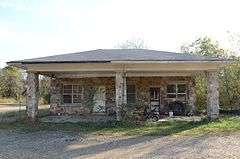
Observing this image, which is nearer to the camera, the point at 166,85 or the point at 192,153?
the point at 192,153

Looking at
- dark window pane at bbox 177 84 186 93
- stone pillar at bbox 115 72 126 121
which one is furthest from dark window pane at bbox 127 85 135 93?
stone pillar at bbox 115 72 126 121

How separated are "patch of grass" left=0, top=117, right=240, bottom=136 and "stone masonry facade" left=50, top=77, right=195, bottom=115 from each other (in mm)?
5192

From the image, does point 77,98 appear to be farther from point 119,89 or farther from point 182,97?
point 182,97

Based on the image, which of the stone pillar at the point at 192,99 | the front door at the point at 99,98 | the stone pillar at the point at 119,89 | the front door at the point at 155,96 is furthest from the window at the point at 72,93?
the stone pillar at the point at 192,99

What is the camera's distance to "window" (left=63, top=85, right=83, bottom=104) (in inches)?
1057

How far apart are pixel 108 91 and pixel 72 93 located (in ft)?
7.15

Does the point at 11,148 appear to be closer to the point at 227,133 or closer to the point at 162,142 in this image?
the point at 162,142

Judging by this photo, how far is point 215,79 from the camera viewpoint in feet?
72.0

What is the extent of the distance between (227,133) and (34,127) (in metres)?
8.46

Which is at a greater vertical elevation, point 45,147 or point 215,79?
point 215,79

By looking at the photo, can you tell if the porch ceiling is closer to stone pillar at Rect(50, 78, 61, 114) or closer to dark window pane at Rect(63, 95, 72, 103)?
stone pillar at Rect(50, 78, 61, 114)

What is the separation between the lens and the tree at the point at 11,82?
176ft

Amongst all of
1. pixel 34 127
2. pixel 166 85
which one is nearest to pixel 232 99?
pixel 166 85

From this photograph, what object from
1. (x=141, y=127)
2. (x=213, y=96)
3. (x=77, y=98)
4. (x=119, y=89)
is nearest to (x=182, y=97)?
(x=213, y=96)
